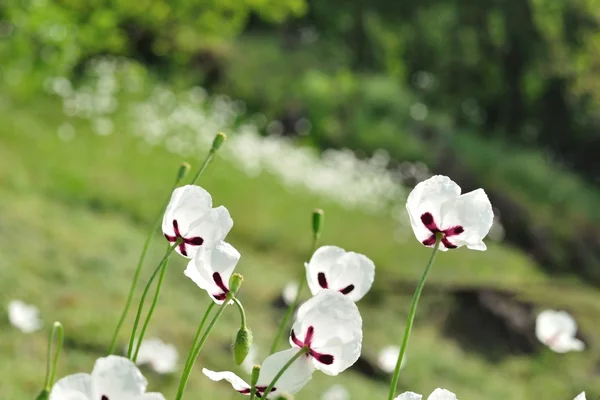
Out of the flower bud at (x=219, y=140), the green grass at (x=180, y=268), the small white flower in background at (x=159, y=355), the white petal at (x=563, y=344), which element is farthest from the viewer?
the green grass at (x=180, y=268)

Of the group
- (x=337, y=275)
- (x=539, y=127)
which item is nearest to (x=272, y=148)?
(x=539, y=127)

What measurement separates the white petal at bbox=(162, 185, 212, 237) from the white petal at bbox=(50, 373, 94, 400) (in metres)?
0.26

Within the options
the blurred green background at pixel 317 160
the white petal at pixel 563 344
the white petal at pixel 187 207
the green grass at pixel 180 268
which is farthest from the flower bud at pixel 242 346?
the green grass at pixel 180 268

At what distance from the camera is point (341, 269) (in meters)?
0.96

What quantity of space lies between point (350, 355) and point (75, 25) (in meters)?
6.06

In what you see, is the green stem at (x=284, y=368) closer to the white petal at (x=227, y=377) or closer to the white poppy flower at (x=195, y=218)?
the white petal at (x=227, y=377)

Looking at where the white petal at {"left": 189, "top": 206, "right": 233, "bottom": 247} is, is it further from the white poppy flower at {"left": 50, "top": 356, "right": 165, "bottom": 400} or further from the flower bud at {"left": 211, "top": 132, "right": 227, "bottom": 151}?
the white poppy flower at {"left": 50, "top": 356, "right": 165, "bottom": 400}

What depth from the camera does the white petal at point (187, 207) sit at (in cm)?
85

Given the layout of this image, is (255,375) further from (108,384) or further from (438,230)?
(438,230)

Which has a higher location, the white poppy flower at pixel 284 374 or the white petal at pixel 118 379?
the white poppy flower at pixel 284 374

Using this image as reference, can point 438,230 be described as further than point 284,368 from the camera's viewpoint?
Yes

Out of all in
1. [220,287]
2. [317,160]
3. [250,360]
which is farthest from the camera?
[317,160]

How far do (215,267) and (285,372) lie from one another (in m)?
0.13

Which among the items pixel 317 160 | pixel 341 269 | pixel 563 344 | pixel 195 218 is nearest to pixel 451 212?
pixel 341 269
